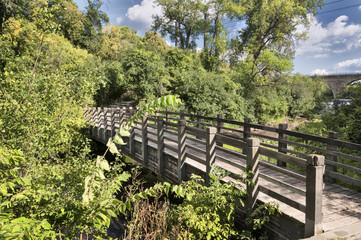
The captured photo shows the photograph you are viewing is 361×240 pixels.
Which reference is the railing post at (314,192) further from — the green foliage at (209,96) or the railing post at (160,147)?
the green foliage at (209,96)

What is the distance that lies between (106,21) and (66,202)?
37122 mm

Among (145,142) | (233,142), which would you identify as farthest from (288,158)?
(145,142)

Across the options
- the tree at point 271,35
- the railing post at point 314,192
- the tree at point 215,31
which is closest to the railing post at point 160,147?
the railing post at point 314,192

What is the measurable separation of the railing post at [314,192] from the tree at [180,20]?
2899 centimetres

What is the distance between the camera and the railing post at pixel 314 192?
3141 mm

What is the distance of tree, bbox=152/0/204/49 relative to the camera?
102ft

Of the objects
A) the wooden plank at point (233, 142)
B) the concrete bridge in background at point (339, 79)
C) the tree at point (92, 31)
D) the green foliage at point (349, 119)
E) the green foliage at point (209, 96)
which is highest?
the tree at point (92, 31)

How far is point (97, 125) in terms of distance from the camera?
1343 cm

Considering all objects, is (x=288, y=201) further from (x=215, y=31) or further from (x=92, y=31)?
(x=92, y=31)

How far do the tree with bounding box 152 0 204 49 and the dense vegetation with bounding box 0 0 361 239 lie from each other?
15 cm

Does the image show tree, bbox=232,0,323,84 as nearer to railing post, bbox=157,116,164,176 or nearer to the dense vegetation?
the dense vegetation

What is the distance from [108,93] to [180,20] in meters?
16.9

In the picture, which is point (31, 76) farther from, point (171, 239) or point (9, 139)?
point (171, 239)

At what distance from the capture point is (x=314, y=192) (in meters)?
3.17
